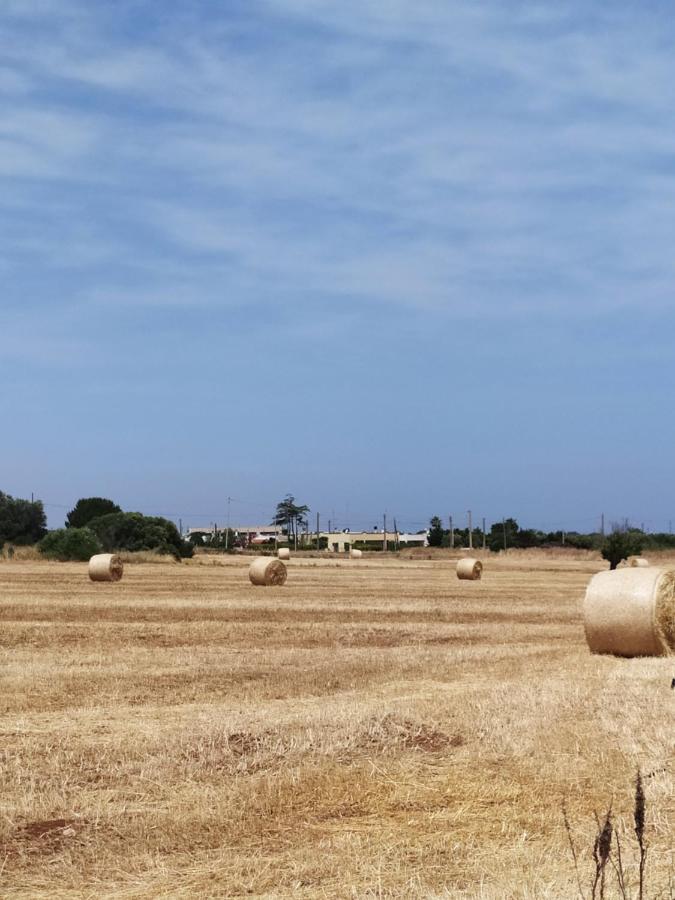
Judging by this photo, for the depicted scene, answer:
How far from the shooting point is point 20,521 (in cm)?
8988

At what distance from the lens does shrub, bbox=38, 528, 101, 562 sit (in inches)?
2414

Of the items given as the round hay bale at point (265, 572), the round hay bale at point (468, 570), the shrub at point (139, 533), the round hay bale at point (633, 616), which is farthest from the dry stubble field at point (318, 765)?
the shrub at point (139, 533)

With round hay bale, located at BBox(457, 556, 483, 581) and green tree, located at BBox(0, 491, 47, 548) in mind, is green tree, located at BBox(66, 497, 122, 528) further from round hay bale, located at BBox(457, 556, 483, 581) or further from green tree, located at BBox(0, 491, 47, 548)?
round hay bale, located at BBox(457, 556, 483, 581)

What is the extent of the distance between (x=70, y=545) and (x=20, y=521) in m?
30.0

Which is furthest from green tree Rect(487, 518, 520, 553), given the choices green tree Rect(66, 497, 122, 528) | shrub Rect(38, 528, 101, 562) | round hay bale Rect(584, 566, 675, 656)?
round hay bale Rect(584, 566, 675, 656)

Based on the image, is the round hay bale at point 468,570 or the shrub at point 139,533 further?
the shrub at point 139,533

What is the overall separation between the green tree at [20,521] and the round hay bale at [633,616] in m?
73.3

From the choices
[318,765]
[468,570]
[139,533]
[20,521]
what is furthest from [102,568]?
[20,521]

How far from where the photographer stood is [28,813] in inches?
337

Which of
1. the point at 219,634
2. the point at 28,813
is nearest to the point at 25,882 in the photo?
the point at 28,813

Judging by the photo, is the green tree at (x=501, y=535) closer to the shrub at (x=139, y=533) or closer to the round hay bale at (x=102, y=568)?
the shrub at (x=139, y=533)

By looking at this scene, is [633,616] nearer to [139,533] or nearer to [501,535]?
[139,533]

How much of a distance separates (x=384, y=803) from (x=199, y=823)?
145 cm

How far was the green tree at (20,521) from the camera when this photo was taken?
88750mm
